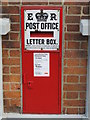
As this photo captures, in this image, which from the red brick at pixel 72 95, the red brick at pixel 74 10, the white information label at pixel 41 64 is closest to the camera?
the red brick at pixel 74 10

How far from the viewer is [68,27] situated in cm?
388

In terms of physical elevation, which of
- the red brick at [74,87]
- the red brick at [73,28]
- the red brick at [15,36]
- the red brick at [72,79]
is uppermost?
the red brick at [73,28]

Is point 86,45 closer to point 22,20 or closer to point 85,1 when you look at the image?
point 85,1

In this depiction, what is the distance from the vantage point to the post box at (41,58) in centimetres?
386

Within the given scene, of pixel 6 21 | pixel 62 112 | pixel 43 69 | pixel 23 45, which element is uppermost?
pixel 6 21

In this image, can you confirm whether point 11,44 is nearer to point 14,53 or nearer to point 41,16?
point 14,53

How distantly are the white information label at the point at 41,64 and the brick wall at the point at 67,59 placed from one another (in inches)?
7.6

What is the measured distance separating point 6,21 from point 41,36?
420 millimetres

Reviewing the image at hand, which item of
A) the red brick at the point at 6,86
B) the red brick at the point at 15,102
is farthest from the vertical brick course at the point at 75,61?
the red brick at the point at 6,86

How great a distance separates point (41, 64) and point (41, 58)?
0.23ft

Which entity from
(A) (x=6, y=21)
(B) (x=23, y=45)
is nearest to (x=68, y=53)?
(B) (x=23, y=45)

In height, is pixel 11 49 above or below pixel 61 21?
below

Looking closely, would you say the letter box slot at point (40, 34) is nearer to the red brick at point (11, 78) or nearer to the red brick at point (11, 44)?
the red brick at point (11, 44)

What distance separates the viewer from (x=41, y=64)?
3.97m
